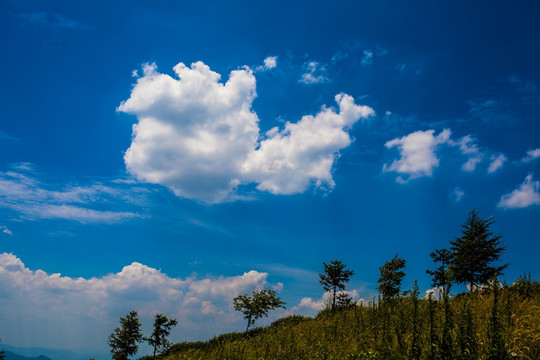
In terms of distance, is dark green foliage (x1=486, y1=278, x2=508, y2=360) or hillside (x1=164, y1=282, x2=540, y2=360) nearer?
dark green foliage (x1=486, y1=278, x2=508, y2=360)

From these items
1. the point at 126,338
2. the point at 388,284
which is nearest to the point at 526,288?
the point at 388,284

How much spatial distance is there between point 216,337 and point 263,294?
7.83m

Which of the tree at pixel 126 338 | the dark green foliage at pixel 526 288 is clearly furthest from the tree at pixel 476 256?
the tree at pixel 126 338

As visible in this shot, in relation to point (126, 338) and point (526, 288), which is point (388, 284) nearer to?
point (526, 288)

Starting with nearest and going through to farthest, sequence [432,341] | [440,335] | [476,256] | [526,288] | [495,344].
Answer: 1. [495,344]
2. [432,341]
3. [440,335]
4. [526,288]
5. [476,256]

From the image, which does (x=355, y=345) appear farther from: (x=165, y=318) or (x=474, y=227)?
(x=165, y=318)

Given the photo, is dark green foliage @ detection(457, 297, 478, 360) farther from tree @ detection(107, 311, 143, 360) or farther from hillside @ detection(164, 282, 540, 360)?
tree @ detection(107, 311, 143, 360)

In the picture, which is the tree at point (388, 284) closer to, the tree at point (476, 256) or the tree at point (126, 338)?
the tree at point (476, 256)

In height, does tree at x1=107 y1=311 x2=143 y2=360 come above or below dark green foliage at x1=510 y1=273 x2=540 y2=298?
below

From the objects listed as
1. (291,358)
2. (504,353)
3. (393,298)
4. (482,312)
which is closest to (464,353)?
(504,353)

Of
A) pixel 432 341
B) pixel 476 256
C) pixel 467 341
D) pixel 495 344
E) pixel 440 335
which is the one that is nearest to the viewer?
pixel 495 344

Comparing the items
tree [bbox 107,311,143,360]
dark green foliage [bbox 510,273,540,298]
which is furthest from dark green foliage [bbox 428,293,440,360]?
tree [bbox 107,311,143,360]

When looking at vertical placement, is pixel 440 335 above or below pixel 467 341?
below

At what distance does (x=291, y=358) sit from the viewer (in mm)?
8992
